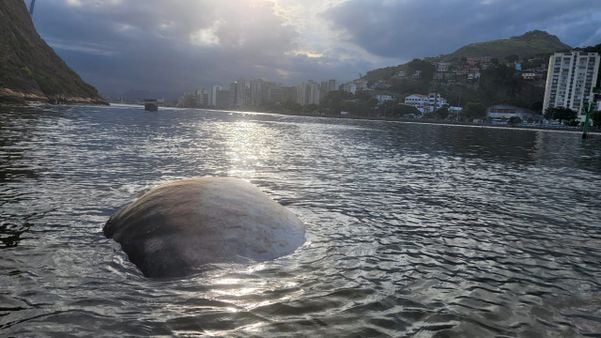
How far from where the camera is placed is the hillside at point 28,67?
127562 millimetres

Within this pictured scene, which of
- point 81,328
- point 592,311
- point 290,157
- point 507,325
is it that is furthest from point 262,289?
point 290,157

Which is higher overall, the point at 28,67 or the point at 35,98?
the point at 28,67

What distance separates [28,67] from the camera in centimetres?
14775

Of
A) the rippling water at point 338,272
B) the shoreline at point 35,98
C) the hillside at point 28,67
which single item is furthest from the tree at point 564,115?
the hillside at point 28,67

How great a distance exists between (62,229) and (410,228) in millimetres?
8881

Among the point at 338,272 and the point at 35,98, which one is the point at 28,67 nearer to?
the point at 35,98

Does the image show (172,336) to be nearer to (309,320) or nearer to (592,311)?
(309,320)

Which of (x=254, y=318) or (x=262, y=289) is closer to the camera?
(x=254, y=318)

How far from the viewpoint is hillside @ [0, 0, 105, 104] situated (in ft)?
419

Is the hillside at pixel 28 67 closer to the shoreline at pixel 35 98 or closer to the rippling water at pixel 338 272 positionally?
the shoreline at pixel 35 98

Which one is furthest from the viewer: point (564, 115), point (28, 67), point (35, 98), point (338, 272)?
point (564, 115)

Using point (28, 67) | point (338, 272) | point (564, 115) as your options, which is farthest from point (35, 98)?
point (564, 115)

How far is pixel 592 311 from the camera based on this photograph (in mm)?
6879

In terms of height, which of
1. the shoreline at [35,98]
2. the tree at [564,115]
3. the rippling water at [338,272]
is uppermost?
the tree at [564,115]
